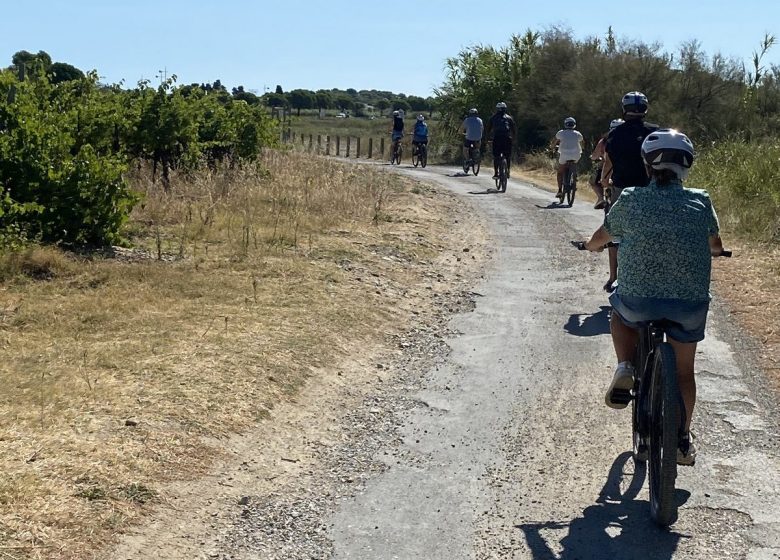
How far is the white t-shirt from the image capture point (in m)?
19.9

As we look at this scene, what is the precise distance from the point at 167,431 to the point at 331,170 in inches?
596

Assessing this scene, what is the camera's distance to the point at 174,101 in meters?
15.4

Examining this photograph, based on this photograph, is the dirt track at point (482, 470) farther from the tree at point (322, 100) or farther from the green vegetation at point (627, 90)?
the tree at point (322, 100)

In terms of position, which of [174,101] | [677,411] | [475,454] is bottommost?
[475,454]

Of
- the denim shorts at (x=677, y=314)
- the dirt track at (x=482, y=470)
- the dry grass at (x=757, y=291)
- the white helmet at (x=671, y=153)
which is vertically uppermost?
the white helmet at (x=671, y=153)

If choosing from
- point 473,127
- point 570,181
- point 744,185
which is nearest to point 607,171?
point 744,185

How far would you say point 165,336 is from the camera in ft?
26.0

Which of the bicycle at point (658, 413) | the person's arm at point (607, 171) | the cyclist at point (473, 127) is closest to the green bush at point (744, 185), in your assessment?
the person's arm at point (607, 171)

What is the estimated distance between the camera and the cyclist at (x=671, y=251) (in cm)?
498

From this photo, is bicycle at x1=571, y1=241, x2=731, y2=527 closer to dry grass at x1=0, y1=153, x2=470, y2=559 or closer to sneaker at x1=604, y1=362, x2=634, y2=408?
sneaker at x1=604, y1=362, x2=634, y2=408

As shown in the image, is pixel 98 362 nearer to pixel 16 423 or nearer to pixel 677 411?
pixel 16 423

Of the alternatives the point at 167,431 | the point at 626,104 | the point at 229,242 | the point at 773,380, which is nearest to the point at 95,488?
the point at 167,431

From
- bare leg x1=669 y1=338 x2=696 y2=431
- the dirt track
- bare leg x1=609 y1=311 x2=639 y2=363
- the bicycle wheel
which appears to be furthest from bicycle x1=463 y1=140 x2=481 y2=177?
the bicycle wheel

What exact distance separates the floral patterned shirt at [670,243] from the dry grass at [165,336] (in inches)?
105
